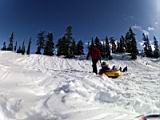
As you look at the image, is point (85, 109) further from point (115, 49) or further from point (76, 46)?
point (115, 49)

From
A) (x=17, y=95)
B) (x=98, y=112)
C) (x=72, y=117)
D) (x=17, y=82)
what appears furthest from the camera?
(x=17, y=82)

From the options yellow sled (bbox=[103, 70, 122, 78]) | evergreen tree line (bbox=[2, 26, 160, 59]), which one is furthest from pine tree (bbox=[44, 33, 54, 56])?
yellow sled (bbox=[103, 70, 122, 78])

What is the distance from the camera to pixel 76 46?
85.1 metres

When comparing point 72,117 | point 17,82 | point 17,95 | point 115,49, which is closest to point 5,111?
point 17,95

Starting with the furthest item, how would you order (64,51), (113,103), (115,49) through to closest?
(115,49)
(64,51)
(113,103)

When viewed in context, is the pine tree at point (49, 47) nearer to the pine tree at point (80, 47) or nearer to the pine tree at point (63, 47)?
the pine tree at point (63, 47)

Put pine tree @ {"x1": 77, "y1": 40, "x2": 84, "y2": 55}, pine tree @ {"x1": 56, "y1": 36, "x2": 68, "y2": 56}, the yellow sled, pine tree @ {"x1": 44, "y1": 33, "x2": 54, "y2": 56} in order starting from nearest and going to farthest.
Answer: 1. the yellow sled
2. pine tree @ {"x1": 56, "y1": 36, "x2": 68, "y2": 56}
3. pine tree @ {"x1": 44, "y1": 33, "x2": 54, "y2": 56}
4. pine tree @ {"x1": 77, "y1": 40, "x2": 84, "y2": 55}

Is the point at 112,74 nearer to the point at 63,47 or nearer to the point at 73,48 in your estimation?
the point at 63,47

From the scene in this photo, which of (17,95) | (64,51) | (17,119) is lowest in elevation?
(17,119)

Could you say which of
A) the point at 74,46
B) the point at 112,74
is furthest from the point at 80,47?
the point at 112,74

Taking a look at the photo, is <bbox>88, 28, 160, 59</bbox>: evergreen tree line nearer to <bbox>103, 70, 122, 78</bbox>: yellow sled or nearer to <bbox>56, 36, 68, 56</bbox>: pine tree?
<bbox>56, 36, 68, 56</bbox>: pine tree

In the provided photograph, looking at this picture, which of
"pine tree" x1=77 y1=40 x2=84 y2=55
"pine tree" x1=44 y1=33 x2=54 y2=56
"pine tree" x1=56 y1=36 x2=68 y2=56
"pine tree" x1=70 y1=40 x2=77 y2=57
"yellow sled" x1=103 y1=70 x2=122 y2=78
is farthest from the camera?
"pine tree" x1=77 y1=40 x2=84 y2=55

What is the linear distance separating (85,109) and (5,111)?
157cm

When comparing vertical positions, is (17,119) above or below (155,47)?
below
